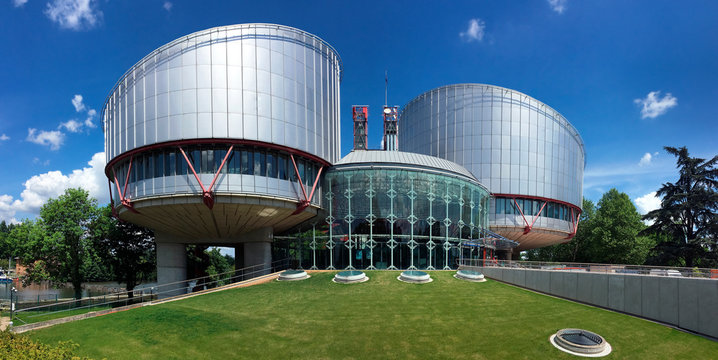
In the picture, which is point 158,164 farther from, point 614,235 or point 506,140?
point 614,235

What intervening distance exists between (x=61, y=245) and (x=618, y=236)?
7346 centimetres

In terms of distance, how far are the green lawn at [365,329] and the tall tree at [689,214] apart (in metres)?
20.3

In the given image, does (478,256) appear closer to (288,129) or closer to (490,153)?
(490,153)

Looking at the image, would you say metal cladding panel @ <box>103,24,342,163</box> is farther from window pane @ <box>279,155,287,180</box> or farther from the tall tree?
the tall tree

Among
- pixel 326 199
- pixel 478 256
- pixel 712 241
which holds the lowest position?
pixel 478 256

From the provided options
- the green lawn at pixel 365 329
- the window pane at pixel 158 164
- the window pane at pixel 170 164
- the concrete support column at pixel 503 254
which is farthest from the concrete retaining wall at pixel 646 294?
the concrete support column at pixel 503 254

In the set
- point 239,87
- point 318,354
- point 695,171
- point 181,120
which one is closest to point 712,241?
point 695,171

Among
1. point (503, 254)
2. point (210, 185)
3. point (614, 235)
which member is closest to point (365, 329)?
point (210, 185)

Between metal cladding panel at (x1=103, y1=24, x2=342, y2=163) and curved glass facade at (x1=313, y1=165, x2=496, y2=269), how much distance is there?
5845 mm

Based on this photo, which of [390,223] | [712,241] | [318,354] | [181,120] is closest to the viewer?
[318,354]

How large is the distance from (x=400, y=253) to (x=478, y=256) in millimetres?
11211

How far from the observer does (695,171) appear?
116 feet

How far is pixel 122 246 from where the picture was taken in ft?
145

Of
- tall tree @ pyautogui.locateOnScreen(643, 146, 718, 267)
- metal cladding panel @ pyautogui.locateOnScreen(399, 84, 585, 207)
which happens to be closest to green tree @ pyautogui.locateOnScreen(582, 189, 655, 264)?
metal cladding panel @ pyautogui.locateOnScreen(399, 84, 585, 207)
